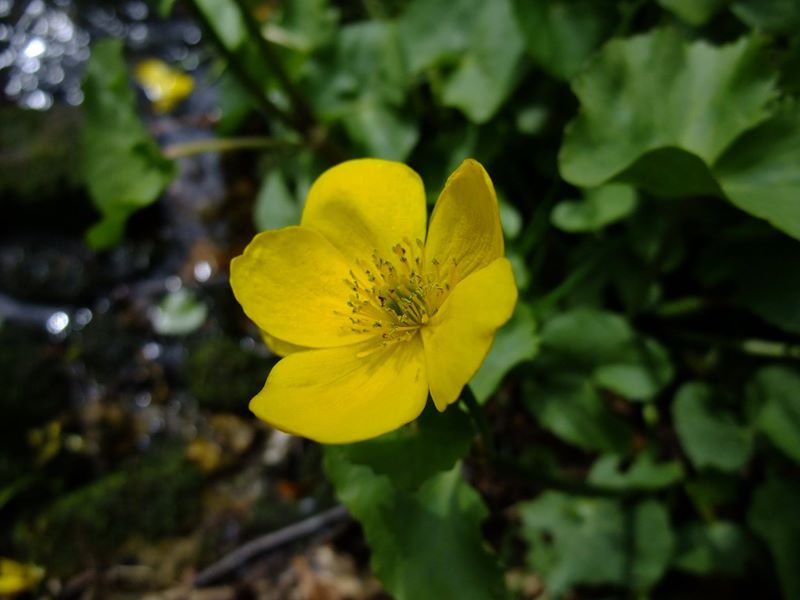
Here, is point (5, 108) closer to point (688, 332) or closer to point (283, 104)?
point (283, 104)

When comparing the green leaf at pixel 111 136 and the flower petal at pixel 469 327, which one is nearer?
the flower petal at pixel 469 327

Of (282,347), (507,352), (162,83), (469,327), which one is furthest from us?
(162,83)

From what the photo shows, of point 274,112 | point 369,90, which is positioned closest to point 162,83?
point 274,112

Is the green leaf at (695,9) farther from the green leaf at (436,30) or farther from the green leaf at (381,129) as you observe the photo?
the green leaf at (381,129)

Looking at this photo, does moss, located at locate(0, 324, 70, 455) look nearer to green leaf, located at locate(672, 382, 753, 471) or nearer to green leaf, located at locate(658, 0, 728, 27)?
green leaf, located at locate(672, 382, 753, 471)

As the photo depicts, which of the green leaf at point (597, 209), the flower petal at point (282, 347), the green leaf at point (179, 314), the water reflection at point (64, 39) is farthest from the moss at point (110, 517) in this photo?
the water reflection at point (64, 39)

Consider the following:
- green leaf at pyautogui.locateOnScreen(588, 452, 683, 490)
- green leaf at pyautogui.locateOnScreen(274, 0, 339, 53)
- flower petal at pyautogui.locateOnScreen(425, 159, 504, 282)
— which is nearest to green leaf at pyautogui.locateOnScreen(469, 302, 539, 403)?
flower petal at pyautogui.locateOnScreen(425, 159, 504, 282)

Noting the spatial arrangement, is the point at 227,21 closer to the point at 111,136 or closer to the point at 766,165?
the point at 111,136
